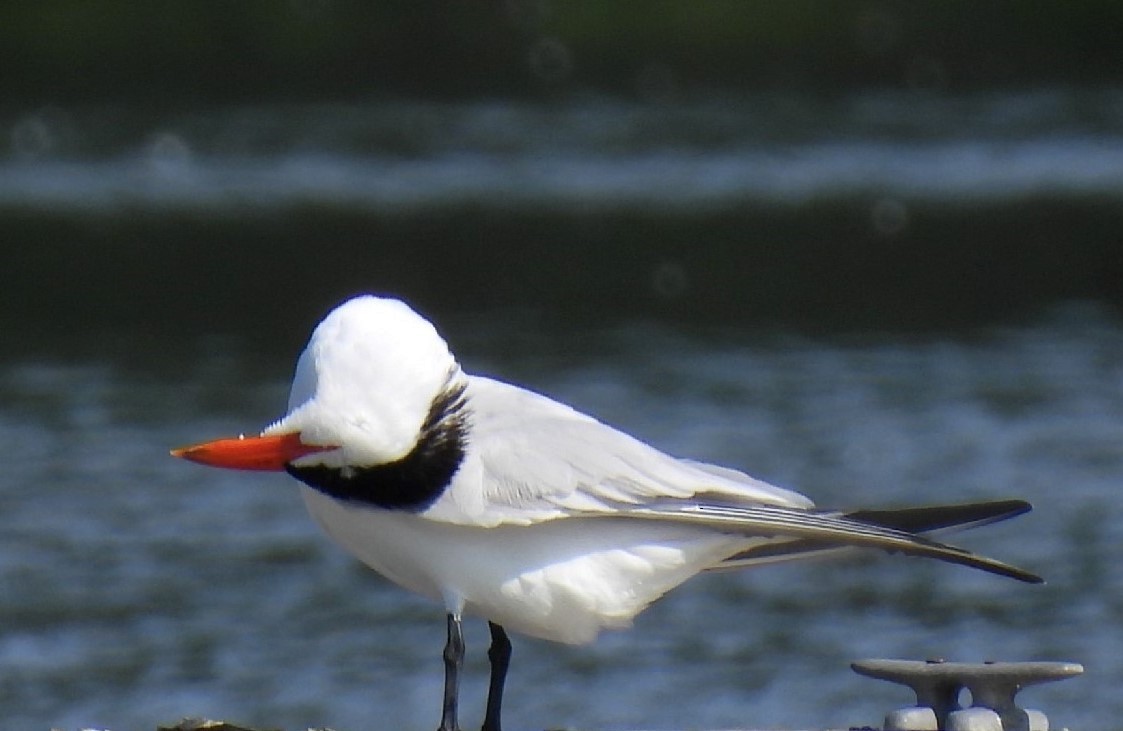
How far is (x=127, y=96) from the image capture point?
2189 centimetres

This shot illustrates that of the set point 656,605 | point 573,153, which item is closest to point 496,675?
point 656,605

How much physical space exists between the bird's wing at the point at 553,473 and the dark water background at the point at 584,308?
145 inches

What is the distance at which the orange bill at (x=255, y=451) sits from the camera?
413 centimetres

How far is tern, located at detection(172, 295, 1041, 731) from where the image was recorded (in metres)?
4.16

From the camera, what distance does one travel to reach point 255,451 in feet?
13.6

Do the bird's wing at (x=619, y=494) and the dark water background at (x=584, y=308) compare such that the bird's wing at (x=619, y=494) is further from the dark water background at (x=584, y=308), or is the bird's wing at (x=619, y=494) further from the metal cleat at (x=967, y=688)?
the dark water background at (x=584, y=308)

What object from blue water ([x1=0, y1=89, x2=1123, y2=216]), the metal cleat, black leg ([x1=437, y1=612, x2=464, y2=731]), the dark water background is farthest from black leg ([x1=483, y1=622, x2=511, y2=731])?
blue water ([x1=0, y1=89, x2=1123, y2=216])

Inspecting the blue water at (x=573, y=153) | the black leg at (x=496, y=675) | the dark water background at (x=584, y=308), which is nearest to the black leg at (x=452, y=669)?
the black leg at (x=496, y=675)

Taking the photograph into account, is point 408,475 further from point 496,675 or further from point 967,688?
point 967,688

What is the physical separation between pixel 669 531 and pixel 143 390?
29.7 ft

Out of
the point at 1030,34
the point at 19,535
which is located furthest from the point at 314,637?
the point at 1030,34

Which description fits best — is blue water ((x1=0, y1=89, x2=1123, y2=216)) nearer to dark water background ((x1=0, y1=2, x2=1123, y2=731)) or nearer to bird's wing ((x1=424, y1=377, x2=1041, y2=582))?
dark water background ((x1=0, y1=2, x2=1123, y2=731))

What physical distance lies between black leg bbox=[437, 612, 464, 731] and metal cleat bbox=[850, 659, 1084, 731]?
0.74m

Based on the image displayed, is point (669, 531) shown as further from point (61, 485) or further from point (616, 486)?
point (61, 485)
